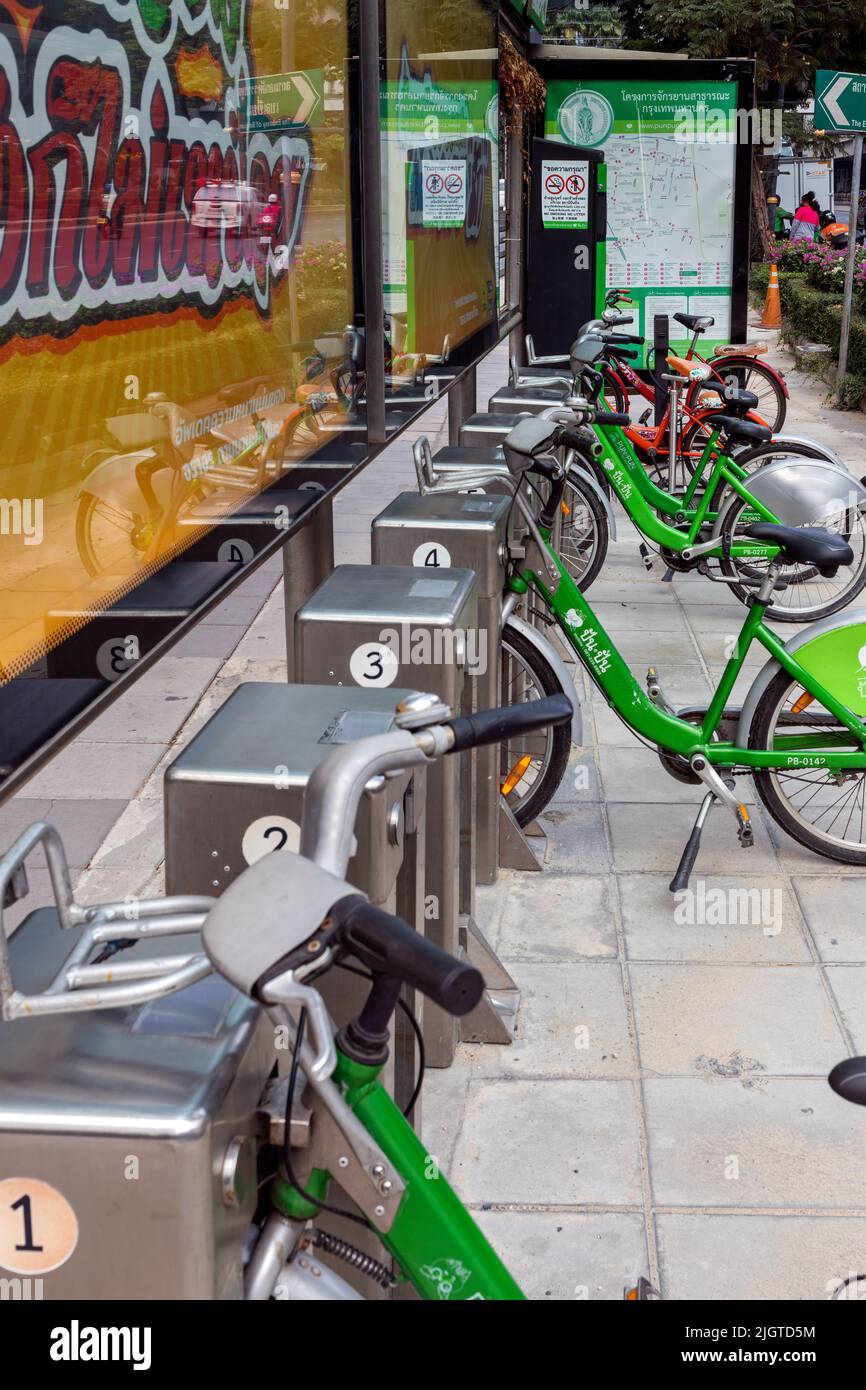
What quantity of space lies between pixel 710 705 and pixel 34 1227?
3305 millimetres

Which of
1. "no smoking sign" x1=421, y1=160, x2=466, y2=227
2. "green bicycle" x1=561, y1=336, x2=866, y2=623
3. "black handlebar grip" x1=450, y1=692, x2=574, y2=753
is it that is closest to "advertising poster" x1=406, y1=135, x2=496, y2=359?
"no smoking sign" x1=421, y1=160, x2=466, y2=227

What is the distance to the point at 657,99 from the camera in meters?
9.58

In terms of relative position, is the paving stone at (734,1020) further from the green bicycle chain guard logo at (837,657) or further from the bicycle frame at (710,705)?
the green bicycle chain guard logo at (837,657)

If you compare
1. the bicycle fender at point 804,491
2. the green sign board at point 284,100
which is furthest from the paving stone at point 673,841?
the green sign board at point 284,100

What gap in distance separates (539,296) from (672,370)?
43.8 inches

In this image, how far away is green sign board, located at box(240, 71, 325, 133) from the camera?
2734 millimetres

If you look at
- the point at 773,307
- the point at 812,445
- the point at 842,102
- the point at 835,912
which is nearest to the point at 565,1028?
the point at 835,912

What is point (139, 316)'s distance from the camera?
2213 millimetres

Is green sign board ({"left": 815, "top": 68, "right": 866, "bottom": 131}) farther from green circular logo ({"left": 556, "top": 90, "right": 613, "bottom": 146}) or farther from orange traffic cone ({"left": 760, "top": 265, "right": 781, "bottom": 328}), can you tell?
orange traffic cone ({"left": 760, "top": 265, "right": 781, "bottom": 328})

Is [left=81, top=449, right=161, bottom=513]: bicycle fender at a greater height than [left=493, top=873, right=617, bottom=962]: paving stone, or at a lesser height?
greater

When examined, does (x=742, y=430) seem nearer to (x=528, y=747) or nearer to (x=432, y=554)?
(x=528, y=747)

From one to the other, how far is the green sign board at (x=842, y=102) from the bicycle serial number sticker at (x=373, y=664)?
1144 cm

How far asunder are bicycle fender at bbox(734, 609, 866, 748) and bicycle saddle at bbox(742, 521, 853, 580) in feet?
1.02

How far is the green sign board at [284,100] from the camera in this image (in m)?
2.73
